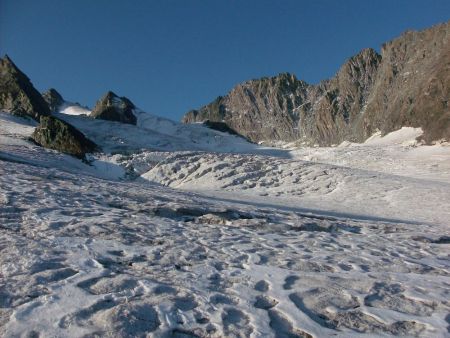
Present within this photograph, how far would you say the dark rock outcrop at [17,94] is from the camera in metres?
51.6

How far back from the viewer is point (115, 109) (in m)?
80.2

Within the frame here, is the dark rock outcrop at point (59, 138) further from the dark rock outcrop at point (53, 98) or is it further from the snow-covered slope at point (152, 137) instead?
the dark rock outcrop at point (53, 98)

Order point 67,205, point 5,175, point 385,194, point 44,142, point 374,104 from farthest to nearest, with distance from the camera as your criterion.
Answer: point 374,104
point 44,142
point 385,194
point 5,175
point 67,205

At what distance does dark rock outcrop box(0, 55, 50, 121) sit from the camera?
51578mm

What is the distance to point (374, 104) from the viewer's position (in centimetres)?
11438

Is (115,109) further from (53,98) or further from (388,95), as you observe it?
(388,95)

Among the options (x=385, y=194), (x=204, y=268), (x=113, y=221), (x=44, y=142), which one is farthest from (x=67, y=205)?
(x=44, y=142)

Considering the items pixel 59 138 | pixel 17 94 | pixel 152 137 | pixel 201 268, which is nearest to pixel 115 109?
pixel 17 94

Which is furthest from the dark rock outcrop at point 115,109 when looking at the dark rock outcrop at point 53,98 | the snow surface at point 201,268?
the snow surface at point 201,268

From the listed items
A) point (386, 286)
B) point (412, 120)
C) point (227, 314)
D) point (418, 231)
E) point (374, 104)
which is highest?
point (374, 104)

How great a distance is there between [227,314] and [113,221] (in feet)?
17.0

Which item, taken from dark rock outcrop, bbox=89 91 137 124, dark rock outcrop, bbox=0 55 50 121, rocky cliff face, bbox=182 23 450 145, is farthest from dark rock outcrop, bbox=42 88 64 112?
rocky cliff face, bbox=182 23 450 145

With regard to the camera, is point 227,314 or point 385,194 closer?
point 227,314

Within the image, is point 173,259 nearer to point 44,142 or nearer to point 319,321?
point 319,321
